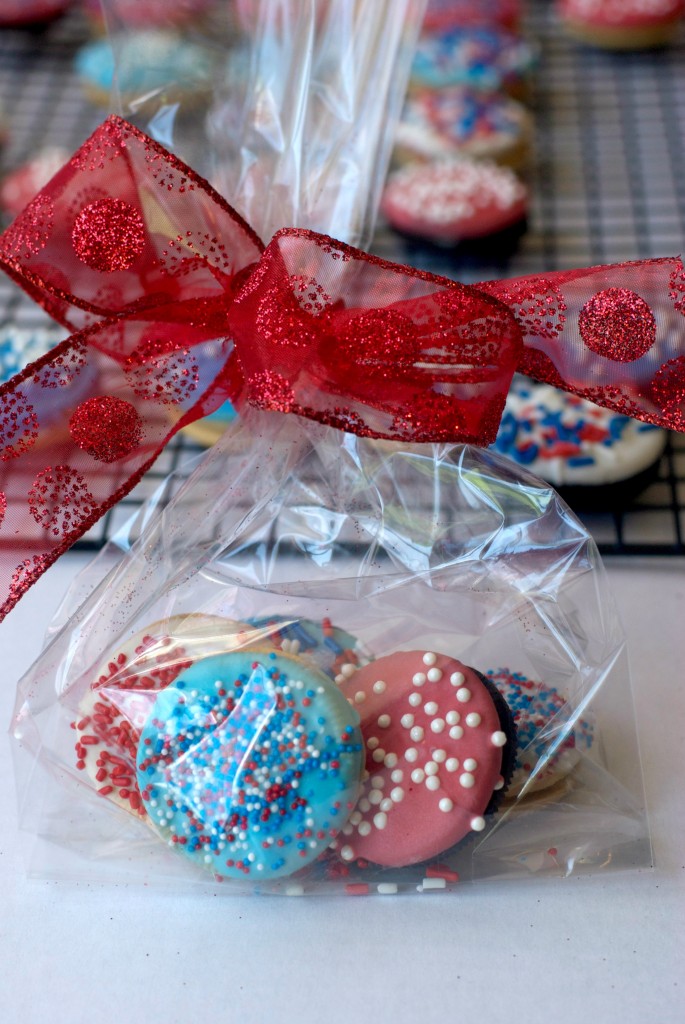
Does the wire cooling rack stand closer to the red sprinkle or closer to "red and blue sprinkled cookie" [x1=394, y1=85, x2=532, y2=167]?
"red and blue sprinkled cookie" [x1=394, y1=85, x2=532, y2=167]

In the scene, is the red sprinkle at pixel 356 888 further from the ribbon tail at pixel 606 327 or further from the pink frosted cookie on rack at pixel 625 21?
the pink frosted cookie on rack at pixel 625 21

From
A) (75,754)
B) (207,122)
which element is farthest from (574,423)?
(75,754)

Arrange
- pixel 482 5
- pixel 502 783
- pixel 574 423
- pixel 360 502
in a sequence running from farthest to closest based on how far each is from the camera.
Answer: pixel 482 5
pixel 574 423
pixel 360 502
pixel 502 783

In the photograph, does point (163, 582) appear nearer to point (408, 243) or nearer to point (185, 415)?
point (185, 415)

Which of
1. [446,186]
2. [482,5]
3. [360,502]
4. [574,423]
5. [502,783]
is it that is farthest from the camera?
[482,5]

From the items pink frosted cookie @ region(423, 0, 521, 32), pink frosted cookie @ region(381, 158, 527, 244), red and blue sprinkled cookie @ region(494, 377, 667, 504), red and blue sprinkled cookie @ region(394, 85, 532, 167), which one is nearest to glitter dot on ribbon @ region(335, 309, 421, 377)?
red and blue sprinkled cookie @ region(494, 377, 667, 504)

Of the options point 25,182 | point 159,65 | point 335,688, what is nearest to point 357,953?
point 335,688
